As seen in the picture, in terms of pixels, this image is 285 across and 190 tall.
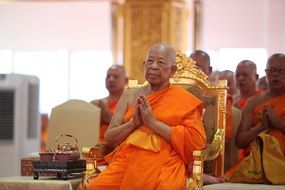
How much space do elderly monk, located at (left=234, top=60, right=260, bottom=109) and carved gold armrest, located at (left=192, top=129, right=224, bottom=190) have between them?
61.8 inches

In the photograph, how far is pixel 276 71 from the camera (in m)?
5.13

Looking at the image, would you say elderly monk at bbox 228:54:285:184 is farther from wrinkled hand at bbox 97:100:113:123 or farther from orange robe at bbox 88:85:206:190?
wrinkled hand at bbox 97:100:113:123

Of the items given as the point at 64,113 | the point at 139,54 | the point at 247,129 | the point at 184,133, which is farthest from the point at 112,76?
the point at 139,54

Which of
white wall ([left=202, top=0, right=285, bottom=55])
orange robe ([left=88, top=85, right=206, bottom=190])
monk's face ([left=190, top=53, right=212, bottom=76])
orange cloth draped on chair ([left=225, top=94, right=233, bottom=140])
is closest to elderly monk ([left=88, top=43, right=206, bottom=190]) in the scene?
orange robe ([left=88, top=85, right=206, bottom=190])

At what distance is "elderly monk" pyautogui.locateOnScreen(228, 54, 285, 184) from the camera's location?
15.7 ft

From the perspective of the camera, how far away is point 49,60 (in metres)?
14.7

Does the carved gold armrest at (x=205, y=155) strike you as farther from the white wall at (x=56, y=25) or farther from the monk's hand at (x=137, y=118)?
the white wall at (x=56, y=25)

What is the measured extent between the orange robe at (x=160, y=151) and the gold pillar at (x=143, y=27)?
15.3 ft

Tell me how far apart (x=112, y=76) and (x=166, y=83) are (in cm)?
190

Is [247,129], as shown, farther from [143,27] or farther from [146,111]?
[143,27]

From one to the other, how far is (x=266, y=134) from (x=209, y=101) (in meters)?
0.51

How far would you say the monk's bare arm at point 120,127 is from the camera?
4.70 meters

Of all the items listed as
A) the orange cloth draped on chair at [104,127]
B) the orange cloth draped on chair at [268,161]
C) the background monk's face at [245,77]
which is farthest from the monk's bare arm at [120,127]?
the background monk's face at [245,77]

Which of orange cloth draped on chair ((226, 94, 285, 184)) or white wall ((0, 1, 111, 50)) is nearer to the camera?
orange cloth draped on chair ((226, 94, 285, 184))
